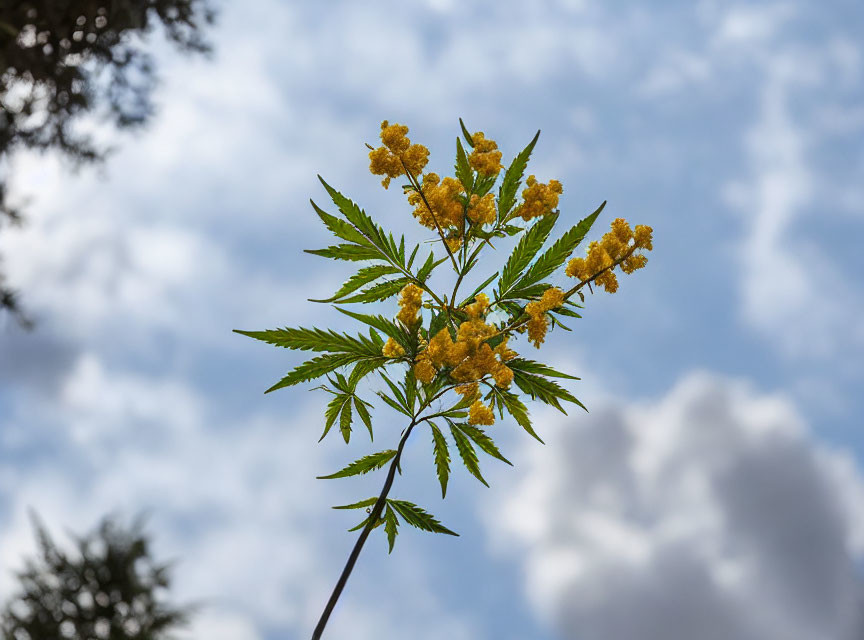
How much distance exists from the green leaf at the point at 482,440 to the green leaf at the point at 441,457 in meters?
0.07

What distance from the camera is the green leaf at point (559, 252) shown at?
2098 millimetres

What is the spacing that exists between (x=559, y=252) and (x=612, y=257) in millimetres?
170

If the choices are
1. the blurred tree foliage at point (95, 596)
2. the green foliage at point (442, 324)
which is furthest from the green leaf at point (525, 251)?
the blurred tree foliage at point (95, 596)

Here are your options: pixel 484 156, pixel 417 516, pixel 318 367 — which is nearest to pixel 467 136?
pixel 484 156

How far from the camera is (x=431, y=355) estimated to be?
1889mm

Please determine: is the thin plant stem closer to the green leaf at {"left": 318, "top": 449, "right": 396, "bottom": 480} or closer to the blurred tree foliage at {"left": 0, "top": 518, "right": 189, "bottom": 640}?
the green leaf at {"left": 318, "top": 449, "right": 396, "bottom": 480}

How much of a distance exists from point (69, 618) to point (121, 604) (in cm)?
31

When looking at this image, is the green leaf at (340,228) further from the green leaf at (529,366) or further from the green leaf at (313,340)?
the green leaf at (529,366)

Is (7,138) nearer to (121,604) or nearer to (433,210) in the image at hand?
(121,604)

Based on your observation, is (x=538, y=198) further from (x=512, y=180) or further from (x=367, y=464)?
(x=367, y=464)

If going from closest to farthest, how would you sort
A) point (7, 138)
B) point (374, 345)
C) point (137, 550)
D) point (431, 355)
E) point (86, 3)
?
point (431, 355), point (374, 345), point (137, 550), point (86, 3), point (7, 138)

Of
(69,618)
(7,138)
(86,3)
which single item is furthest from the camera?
(7,138)

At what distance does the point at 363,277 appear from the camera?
2156 mm

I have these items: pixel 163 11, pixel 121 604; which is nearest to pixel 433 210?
pixel 121 604
